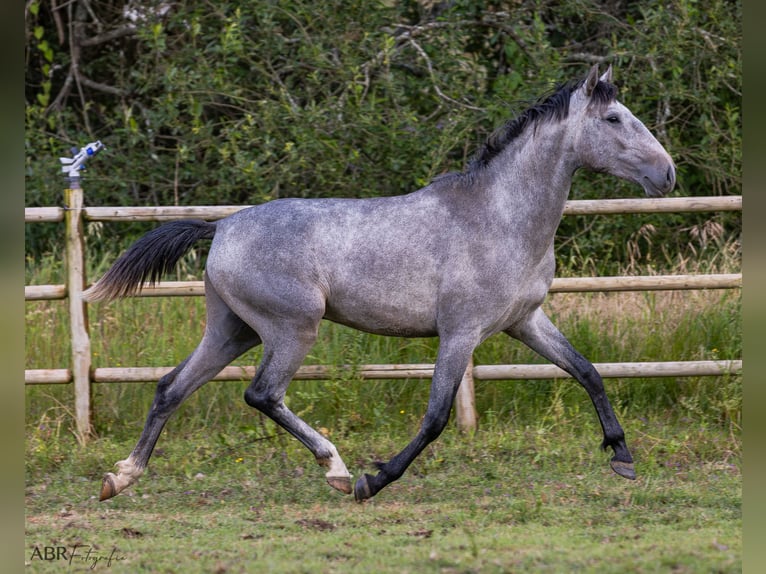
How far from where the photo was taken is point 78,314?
602 cm

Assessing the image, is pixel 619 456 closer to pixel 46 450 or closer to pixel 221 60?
pixel 46 450

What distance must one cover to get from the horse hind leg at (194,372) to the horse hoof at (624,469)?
206cm

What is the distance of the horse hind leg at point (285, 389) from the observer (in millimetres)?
4797

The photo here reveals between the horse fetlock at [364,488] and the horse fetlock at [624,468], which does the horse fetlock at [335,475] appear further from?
the horse fetlock at [624,468]

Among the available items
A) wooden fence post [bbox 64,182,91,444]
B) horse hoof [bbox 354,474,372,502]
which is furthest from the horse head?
wooden fence post [bbox 64,182,91,444]

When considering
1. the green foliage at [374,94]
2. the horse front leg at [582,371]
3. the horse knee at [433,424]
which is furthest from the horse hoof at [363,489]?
the green foliage at [374,94]

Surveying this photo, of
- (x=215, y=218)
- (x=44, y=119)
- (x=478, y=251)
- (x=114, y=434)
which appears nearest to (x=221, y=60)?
(x=44, y=119)

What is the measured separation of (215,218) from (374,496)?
2.14m

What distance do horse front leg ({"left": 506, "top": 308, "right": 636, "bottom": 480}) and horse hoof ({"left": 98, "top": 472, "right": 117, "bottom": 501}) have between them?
7.19 ft

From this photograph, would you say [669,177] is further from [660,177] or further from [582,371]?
[582,371]

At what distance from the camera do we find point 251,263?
15.7 feet

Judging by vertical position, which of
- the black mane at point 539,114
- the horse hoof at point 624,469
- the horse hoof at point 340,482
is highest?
the black mane at point 539,114

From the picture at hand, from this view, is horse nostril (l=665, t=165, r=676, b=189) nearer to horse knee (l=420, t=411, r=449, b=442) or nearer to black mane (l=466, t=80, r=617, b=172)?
black mane (l=466, t=80, r=617, b=172)

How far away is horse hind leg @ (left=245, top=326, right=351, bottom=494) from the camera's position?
4797 mm
